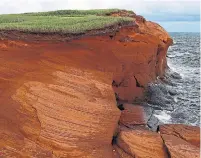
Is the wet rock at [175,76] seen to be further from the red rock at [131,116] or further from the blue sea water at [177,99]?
the red rock at [131,116]

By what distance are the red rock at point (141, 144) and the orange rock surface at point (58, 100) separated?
27 millimetres

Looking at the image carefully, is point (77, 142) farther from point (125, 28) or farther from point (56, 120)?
point (125, 28)

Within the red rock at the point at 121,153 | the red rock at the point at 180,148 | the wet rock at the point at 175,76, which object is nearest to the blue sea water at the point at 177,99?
the wet rock at the point at 175,76

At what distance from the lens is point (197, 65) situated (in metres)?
17.9

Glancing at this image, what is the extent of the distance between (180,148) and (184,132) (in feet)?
2.38

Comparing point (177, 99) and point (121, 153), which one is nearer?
point (121, 153)

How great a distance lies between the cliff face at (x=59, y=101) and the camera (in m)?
7.28

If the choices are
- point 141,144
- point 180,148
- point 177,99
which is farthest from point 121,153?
point 177,99

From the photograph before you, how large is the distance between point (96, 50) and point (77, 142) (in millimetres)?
2048

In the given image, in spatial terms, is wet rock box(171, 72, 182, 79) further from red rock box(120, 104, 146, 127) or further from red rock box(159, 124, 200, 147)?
red rock box(159, 124, 200, 147)

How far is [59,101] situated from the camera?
7395mm

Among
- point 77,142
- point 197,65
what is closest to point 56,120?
point 77,142

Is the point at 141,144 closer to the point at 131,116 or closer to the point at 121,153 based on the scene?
the point at 121,153

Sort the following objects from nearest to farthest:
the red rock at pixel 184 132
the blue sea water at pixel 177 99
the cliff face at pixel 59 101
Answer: the cliff face at pixel 59 101
the red rock at pixel 184 132
the blue sea water at pixel 177 99
